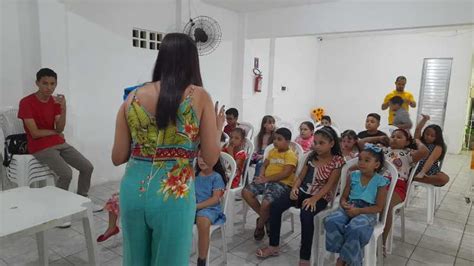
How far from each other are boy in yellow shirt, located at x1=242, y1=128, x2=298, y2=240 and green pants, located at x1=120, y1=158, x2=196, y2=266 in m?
1.31

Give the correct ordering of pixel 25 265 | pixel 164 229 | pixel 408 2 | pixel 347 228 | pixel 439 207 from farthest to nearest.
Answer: pixel 408 2 < pixel 439 207 < pixel 25 265 < pixel 347 228 < pixel 164 229

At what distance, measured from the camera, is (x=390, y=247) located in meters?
2.47

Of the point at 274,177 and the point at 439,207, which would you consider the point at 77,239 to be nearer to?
the point at 274,177

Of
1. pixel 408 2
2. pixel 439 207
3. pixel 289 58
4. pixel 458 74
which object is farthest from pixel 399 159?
pixel 458 74

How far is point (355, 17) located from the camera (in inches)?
175

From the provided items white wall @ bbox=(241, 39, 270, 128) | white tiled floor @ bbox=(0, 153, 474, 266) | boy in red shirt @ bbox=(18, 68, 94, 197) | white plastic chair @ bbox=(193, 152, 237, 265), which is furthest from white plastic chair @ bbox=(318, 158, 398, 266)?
white wall @ bbox=(241, 39, 270, 128)

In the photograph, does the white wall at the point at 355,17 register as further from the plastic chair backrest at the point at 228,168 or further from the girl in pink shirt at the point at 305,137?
the plastic chair backrest at the point at 228,168

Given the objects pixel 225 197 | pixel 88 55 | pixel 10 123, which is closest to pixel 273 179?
pixel 225 197

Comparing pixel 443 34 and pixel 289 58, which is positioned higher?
pixel 443 34

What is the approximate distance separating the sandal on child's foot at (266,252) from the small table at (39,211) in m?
1.08

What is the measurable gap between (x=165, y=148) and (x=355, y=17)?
13.4 ft

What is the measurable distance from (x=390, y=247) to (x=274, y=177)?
1000 mm

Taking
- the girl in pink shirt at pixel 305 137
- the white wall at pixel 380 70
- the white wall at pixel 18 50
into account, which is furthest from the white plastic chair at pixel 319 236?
the white wall at pixel 380 70

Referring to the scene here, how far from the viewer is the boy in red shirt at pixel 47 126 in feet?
9.02
